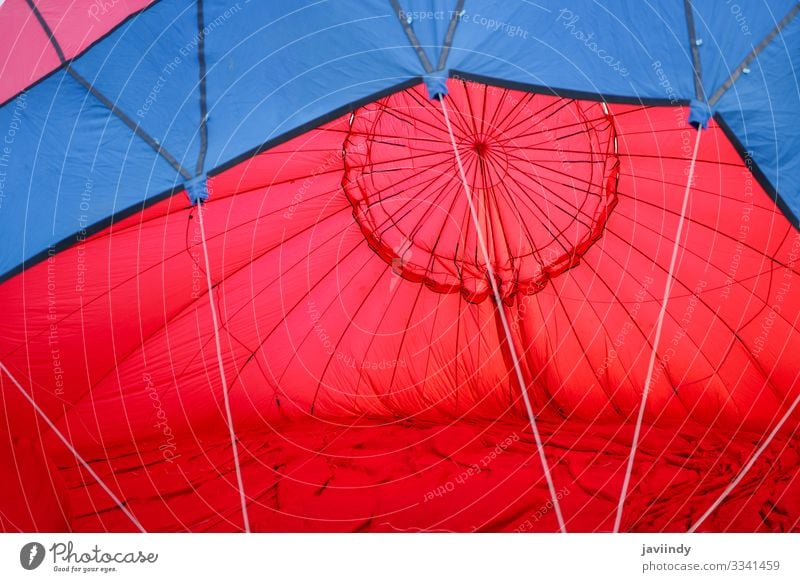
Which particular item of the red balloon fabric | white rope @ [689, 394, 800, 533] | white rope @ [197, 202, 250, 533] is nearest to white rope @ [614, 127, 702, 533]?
the red balloon fabric

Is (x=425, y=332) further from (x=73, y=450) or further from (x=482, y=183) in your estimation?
(x=73, y=450)

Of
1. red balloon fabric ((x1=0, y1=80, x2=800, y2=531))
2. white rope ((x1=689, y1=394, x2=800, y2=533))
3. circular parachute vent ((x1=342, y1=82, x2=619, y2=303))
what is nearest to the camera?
white rope ((x1=689, y1=394, x2=800, y2=533))

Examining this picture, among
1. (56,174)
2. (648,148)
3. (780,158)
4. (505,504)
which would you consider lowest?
(505,504)

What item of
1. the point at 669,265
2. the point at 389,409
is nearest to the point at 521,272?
the point at 669,265

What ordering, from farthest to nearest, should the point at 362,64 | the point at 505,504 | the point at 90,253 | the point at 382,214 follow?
1. the point at 382,214
2. the point at 90,253
3. the point at 505,504
4. the point at 362,64

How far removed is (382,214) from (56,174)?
1417 millimetres

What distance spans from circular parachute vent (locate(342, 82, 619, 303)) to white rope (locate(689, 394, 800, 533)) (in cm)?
104

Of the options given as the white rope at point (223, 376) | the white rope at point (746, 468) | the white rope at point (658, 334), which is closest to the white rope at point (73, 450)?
the white rope at point (223, 376)

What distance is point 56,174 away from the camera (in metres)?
2.27

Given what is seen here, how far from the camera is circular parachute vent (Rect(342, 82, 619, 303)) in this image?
3.10 meters

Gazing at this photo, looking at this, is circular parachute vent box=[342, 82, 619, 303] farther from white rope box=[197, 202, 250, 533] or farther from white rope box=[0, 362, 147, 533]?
white rope box=[0, 362, 147, 533]

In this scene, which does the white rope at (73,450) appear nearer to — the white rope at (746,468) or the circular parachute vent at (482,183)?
the circular parachute vent at (482,183)

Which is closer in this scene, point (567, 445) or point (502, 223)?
point (567, 445)

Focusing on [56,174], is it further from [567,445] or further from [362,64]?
[567,445]
